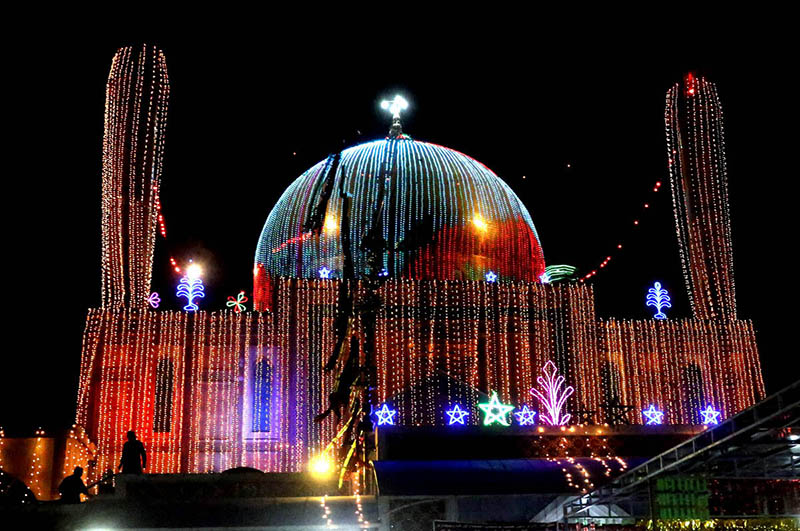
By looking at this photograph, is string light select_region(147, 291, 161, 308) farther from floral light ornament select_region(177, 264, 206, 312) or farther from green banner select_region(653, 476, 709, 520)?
green banner select_region(653, 476, 709, 520)

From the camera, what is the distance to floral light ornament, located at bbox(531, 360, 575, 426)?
26.7 metres

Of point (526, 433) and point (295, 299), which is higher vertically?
point (295, 299)

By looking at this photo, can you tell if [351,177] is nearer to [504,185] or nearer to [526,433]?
[504,185]

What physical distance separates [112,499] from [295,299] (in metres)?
12.8

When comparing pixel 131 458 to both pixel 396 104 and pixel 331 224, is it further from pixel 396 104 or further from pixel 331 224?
pixel 396 104

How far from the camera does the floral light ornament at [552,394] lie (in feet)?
87.7

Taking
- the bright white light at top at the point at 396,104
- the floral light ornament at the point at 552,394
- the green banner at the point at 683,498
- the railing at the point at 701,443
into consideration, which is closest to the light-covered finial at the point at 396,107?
the bright white light at top at the point at 396,104

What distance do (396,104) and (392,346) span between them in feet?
48.5

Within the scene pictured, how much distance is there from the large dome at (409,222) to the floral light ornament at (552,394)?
500 centimetres

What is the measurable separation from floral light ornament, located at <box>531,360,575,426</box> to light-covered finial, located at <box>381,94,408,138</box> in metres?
14.3

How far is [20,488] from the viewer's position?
1858 centimetres

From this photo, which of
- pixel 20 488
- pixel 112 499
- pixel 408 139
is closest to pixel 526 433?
pixel 112 499

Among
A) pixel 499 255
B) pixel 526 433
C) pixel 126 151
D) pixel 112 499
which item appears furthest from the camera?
pixel 499 255

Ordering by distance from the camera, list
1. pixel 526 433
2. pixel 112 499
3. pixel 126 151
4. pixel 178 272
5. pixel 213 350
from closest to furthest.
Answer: pixel 112 499
pixel 526 433
pixel 126 151
pixel 213 350
pixel 178 272
